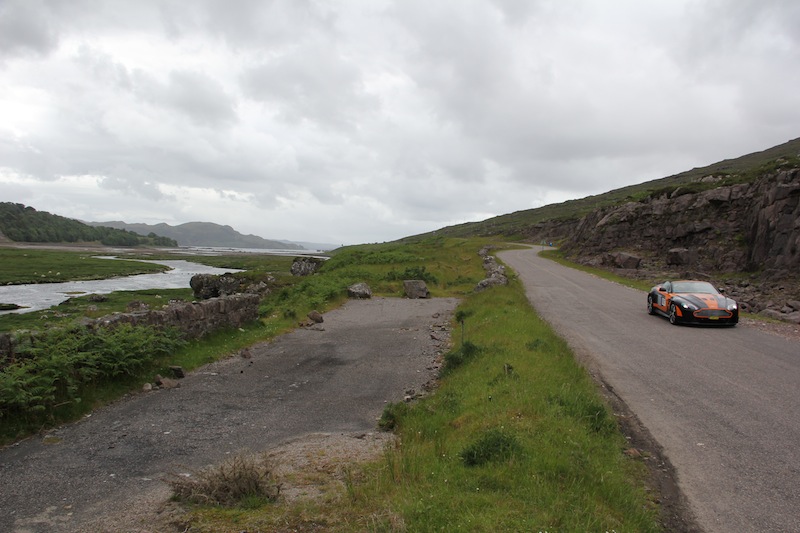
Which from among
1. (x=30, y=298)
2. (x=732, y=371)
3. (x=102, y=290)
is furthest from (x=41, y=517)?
(x=102, y=290)

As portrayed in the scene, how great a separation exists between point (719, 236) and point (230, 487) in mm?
36993

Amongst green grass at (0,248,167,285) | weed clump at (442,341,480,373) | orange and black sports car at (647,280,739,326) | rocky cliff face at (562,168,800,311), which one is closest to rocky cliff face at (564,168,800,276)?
rocky cliff face at (562,168,800,311)

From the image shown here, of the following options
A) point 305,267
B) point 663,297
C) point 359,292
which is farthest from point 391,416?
point 305,267

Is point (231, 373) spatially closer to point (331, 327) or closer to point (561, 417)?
point (331, 327)

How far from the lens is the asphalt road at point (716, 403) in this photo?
4.84 m

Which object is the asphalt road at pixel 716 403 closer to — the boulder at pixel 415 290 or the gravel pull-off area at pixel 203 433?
the gravel pull-off area at pixel 203 433

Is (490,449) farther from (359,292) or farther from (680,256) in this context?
(680,256)

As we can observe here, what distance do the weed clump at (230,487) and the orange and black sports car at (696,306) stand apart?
48.5 feet

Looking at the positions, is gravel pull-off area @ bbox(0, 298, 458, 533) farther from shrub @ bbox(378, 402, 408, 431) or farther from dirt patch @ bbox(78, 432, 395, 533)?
shrub @ bbox(378, 402, 408, 431)

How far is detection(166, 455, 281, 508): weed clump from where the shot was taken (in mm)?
4844

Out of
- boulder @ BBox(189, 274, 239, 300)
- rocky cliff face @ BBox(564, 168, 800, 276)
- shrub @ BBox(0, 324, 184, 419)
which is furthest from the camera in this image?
boulder @ BBox(189, 274, 239, 300)

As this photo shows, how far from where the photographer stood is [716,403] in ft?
25.1

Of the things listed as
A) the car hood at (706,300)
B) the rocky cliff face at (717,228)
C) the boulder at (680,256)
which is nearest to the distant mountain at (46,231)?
the rocky cliff face at (717,228)

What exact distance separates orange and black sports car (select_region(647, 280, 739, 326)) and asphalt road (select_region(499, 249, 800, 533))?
338mm
